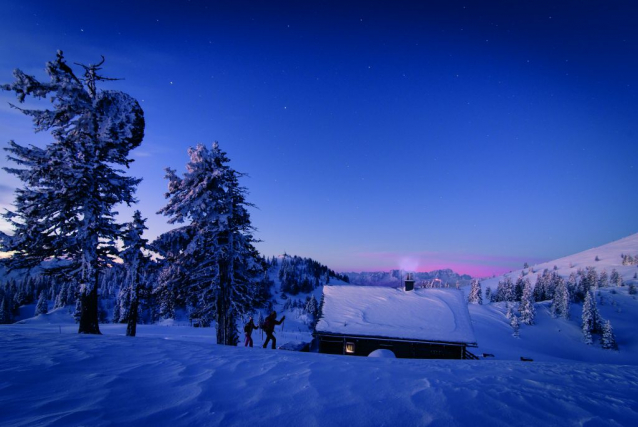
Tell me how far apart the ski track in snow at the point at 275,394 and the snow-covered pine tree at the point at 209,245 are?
10875 millimetres

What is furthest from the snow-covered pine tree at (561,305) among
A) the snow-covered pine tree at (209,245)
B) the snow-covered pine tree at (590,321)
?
the snow-covered pine tree at (209,245)

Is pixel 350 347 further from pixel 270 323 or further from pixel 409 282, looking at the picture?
pixel 270 323

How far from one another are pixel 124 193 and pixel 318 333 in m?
16.5

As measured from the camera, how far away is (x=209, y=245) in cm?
1525

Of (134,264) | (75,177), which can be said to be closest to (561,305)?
(134,264)

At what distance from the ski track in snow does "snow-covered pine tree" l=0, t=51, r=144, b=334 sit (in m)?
8.58

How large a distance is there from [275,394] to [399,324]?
795 inches

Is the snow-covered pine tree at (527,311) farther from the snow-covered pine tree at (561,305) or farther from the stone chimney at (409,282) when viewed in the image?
the stone chimney at (409,282)

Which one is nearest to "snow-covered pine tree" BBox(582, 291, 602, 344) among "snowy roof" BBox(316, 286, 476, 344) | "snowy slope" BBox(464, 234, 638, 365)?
"snowy slope" BBox(464, 234, 638, 365)

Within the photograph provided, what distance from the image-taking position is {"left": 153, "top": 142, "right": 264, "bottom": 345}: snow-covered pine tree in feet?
49.2

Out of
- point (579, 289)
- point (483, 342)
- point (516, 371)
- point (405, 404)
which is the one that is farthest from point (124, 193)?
point (579, 289)

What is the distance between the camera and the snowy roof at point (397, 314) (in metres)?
19.8

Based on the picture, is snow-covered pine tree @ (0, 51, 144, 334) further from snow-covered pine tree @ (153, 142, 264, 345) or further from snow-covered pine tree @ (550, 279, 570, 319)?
snow-covered pine tree @ (550, 279, 570, 319)

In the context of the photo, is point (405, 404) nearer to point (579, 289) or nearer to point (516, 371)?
point (516, 371)
